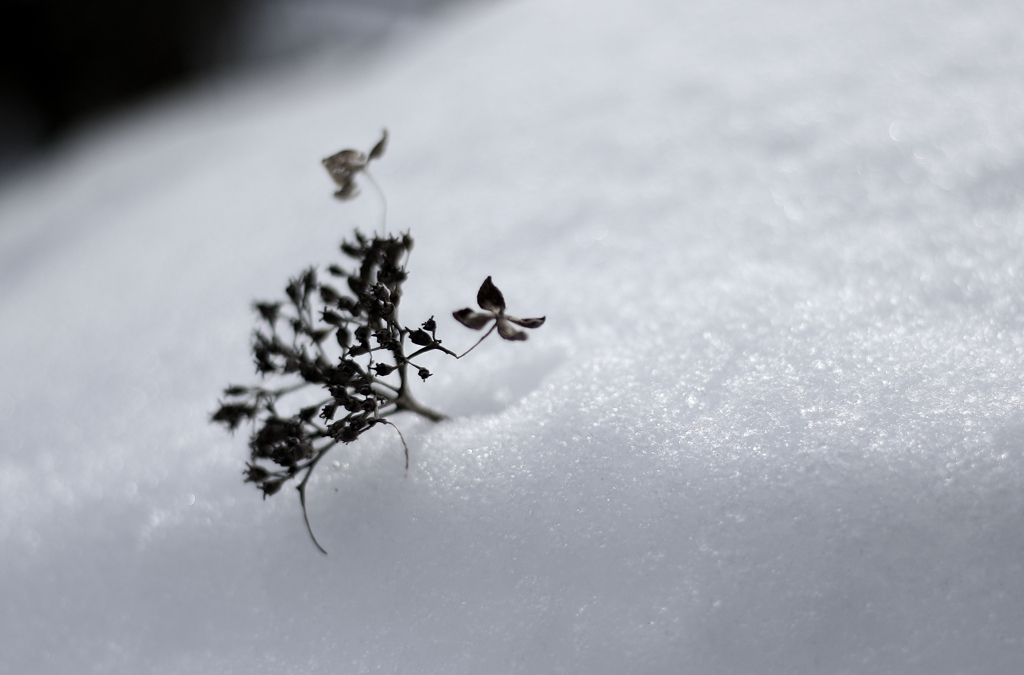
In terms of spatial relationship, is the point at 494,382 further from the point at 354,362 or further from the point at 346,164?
the point at 346,164

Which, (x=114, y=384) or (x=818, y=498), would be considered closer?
(x=818, y=498)

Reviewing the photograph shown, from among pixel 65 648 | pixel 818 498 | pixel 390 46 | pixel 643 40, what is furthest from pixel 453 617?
pixel 390 46

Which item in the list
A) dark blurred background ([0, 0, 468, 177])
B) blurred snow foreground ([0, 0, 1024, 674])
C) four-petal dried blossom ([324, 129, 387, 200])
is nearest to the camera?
blurred snow foreground ([0, 0, 1024, 674])

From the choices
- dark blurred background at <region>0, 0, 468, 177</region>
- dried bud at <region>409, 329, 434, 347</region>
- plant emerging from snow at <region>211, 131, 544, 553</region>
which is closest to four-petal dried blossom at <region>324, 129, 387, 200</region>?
plant emerging from snow at <region>211, 131, 544, 553</region>

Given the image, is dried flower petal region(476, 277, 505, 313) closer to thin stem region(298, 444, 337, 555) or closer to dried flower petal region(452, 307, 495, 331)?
dried flower petal region(452, 307, 495, 331)

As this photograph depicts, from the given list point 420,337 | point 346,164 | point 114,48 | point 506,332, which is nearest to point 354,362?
point 420,337

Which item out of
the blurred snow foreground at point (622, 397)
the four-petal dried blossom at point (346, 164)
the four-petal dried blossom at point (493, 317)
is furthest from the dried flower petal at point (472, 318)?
the four-petal dried blossom at point (346, 164)

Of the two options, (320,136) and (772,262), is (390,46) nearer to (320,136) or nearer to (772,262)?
(320,136)
